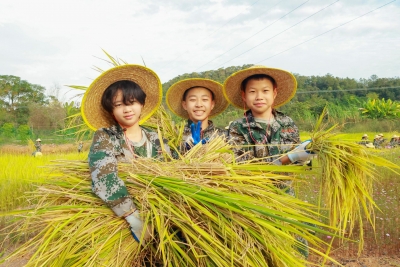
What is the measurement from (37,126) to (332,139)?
2755 centimetres

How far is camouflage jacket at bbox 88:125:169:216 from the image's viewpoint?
52.1 inches

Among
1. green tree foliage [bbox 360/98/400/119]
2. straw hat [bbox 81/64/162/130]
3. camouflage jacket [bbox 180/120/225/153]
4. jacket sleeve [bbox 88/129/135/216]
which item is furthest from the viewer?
green tree foliage [bbox 360/98/400/119]

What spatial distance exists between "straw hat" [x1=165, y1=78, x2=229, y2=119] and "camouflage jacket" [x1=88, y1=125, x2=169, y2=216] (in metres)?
0.71

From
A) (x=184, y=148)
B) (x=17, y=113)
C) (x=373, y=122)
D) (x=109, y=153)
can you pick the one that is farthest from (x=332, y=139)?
(x=17, y=113)

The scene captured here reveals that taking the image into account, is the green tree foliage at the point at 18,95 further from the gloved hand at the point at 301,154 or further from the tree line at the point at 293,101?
the gloved hand at the point at 301,154

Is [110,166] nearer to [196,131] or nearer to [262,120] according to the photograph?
[196,131]

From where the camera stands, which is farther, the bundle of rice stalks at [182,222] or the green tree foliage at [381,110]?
the green tree foliage at [381,110]

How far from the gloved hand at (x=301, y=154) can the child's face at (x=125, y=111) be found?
2.66 ft

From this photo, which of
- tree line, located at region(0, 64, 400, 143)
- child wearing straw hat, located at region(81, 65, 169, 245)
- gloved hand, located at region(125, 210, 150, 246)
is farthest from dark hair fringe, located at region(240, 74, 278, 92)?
tree line, located at region(0, 64, 400, 143)

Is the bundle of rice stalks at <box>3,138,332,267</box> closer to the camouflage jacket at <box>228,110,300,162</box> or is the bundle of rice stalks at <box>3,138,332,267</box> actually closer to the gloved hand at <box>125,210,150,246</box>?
the gloved hand at <box>125,210,150,246</box>

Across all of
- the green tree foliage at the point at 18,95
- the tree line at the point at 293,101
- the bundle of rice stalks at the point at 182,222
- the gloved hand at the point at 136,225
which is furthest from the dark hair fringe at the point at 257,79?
the green tree foliage at the point at 18,95

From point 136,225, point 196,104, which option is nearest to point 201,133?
point 196,104

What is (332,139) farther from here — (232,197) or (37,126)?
(37,126)

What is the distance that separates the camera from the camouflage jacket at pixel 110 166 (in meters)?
1.32
